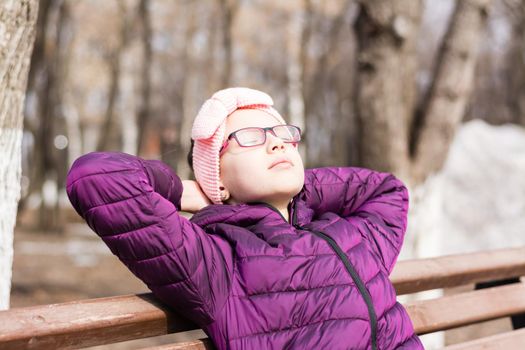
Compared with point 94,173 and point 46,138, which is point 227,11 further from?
point 94,173

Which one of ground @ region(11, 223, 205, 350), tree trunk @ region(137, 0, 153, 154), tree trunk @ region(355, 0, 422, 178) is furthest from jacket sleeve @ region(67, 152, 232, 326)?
tree trunk @ region(137, 0, 153, 154)

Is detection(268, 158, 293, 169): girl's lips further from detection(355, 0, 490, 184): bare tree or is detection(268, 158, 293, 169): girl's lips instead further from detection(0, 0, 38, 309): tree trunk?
detection(355, 0, 490, 184): bare tree

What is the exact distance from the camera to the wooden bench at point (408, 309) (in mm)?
1605

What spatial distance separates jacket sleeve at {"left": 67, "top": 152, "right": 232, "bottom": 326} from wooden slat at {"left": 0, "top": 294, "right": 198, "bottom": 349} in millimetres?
123

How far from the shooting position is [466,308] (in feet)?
8.39

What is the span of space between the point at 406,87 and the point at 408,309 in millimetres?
2340

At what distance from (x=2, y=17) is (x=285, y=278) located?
4.02 ft

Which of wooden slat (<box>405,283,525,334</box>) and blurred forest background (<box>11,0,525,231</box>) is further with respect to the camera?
blurred forest background (<box>11,0,525,231</box>)

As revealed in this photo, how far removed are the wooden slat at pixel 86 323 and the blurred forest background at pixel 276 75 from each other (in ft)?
3.22

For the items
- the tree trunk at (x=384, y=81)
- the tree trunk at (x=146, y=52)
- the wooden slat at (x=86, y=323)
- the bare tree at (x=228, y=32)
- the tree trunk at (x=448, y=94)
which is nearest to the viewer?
the wooden slat at (x=86, y=323)

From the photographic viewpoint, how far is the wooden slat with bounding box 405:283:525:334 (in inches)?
93.7

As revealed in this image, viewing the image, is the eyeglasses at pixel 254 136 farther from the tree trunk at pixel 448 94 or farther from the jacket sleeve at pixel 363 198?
the tree trunk at pixel 448 94

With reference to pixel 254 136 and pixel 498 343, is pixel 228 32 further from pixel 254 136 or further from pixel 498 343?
pixel 254 136

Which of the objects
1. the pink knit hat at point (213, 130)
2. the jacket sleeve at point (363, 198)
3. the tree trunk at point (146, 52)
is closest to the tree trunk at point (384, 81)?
the jacket sleeve at point (363, 198)
